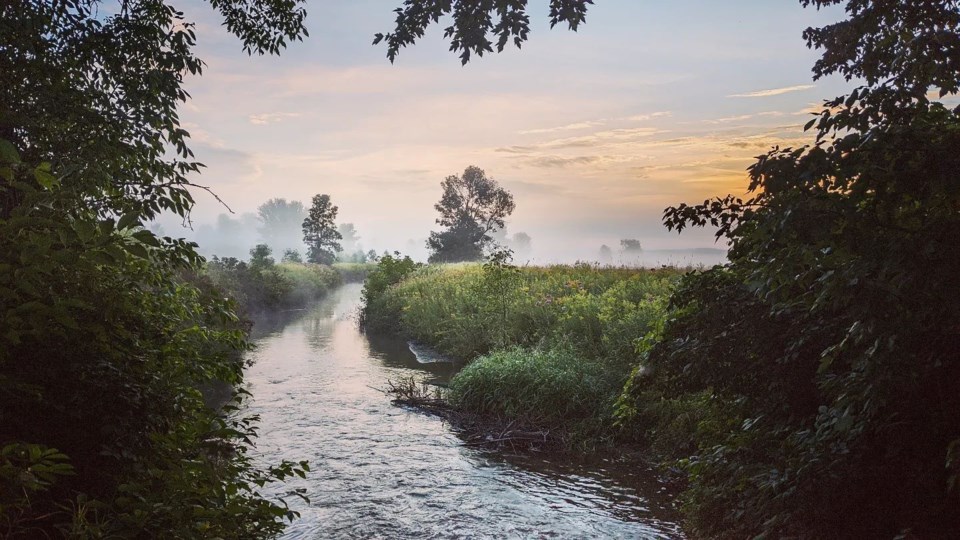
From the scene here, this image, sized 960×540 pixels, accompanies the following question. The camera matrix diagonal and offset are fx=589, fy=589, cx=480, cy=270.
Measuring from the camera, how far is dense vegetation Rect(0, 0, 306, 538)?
9.07ft

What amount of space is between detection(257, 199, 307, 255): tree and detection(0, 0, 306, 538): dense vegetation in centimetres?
14377

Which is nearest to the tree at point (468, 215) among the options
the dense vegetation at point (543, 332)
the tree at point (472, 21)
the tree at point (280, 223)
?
the dense vegetation at point (543, 332)

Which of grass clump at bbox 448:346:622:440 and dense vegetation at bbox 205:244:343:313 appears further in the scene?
dense vegetation at bbox 205:244:343:313

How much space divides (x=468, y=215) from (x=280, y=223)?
105 m

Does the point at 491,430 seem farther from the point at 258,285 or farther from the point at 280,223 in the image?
the point at 280,223

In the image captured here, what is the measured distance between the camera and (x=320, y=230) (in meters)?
56.6

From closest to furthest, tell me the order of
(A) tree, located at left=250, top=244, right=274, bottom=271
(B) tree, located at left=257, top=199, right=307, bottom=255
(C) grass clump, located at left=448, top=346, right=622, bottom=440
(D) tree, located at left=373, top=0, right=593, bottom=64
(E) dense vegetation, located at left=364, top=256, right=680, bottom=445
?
(D) tree, located at left=373, top=0, right=593, bottom=64 → (C) grass clump, located at left=448, top=346, right=622, bottom=440 → (E) dense vegetation, located at left=364, top=256, right=680, bottom=445 → (A) tree, located at left=250, top=244, right=274, bottom=271 → (B) tree, located at left=257, top=199, right=307, bottom=255

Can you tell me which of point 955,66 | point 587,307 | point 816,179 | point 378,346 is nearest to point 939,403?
point 816,179

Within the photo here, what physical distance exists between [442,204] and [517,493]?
48.7m

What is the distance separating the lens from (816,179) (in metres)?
2.89

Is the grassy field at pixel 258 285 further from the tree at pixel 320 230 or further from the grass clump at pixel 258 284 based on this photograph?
the tree at pixel 320 230

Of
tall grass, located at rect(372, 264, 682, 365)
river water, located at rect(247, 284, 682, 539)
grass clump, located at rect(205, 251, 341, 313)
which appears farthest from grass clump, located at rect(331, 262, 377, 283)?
river water, located at rect(247, 284, 682, 539)

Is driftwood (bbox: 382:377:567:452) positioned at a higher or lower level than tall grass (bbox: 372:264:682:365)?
lower

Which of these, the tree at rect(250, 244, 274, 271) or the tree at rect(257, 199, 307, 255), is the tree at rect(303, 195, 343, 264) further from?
the tree at rect(257, 199, 307, 255)
